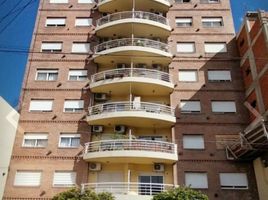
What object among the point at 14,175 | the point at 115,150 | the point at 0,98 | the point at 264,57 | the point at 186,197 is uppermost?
the point at 264,57

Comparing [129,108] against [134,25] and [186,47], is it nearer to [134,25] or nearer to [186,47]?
[134,25]

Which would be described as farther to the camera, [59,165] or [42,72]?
[42,72]

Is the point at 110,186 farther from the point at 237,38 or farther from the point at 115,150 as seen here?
the point at 237,38

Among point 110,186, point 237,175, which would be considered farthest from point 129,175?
point 237,175

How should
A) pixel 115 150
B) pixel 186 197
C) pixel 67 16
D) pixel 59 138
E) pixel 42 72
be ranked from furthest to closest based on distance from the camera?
pixel 67 16 < pixel 42 72 < pixel 59 138 < pixel 115 150 < pixel 186 197

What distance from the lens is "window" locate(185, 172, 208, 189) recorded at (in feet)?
60.3

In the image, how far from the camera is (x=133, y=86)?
20734 millimetres

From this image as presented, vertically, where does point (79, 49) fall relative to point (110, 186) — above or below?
above

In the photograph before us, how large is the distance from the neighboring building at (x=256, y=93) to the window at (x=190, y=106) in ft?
10.4

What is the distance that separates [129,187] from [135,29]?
38.0ft

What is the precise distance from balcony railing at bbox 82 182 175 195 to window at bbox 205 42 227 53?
34.6ft

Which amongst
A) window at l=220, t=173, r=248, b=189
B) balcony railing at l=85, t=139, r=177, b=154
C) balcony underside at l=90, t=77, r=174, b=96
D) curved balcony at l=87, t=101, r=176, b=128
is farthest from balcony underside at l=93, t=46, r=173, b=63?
window at l=220, t=173, r=248, b=189

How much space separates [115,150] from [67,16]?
486 inches

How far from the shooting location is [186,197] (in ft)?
49.3
